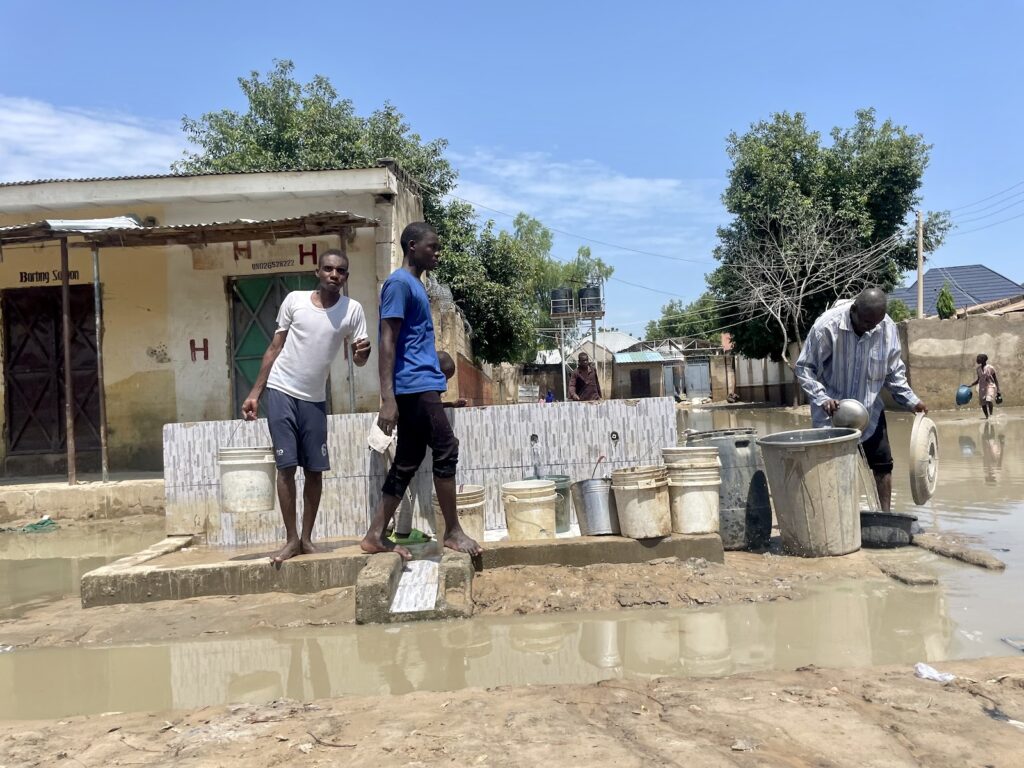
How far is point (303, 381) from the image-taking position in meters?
4.32

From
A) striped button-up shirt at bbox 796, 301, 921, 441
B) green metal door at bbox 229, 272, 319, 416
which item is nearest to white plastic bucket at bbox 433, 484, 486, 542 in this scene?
striped button-up shirt at bbox 796, 301, 921, 441

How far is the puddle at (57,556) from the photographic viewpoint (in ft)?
16.2

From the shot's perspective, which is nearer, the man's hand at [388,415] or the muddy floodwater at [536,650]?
the muddy floodwater at [536,650]

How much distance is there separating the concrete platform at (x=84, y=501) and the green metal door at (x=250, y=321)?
6.32ft

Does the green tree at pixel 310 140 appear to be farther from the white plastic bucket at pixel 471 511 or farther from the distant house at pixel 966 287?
the distant house at pixel 966 287

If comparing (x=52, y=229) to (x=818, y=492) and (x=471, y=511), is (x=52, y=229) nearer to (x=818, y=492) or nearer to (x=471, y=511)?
(x=471, y=511)

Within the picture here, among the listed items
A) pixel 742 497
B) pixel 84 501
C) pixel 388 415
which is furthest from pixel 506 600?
pixel 84 501

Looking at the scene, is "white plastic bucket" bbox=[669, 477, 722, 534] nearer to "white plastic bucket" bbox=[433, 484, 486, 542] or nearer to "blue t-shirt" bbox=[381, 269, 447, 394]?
"white plastic bucket" bbox=[433, 484, 486, 542]

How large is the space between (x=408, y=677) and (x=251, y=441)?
9.47 ft

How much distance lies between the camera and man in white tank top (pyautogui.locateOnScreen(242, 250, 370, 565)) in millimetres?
4301

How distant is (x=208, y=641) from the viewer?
3664 mm

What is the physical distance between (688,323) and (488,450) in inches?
1774

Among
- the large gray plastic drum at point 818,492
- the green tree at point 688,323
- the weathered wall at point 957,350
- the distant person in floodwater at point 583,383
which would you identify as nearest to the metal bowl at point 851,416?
the large gray plastic drum at point 818,492

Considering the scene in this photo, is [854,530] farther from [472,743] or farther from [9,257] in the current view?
[9,257]
